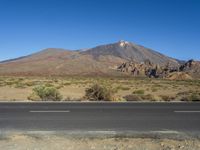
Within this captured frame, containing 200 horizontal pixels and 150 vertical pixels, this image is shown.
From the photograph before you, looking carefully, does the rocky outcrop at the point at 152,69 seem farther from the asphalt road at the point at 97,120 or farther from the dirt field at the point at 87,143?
the dirt field at the point at 87,143

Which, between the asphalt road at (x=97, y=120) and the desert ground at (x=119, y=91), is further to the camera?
the desert ground at (x=119, y=91)

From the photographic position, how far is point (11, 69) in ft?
646

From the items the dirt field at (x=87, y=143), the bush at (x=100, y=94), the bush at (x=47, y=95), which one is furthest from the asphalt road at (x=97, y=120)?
the bush at (x=47, y=95)

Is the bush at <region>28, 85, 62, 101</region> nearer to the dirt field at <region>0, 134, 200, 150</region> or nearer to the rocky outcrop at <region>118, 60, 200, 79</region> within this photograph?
the dirt field at <region>0, 134, 200, 150</region>

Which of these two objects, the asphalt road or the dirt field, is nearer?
the dirt field

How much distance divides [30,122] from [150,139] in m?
4.40

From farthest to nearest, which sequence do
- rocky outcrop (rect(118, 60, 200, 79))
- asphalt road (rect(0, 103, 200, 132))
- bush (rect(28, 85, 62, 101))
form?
rocky outcrop (rect(118, 60, 200, 79)) → bush (rect(28, 85, 62, 101)) → asphalt road (rect(0, 103, 200, 132))

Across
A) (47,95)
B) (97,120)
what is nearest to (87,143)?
(97,120)

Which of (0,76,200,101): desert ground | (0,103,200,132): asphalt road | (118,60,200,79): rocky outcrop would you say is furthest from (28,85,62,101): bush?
(118,60,200,79): rocky outcrop

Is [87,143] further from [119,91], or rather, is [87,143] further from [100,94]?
[119,91]

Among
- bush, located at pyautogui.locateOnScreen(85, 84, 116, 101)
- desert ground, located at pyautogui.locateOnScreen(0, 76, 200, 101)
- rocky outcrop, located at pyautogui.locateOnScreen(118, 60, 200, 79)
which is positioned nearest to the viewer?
bush, located at pyautogui.locateOnScreen(85, 84, 116, 101)

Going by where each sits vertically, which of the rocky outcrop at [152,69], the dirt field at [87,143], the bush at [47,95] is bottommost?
the dirt field at [87,143]

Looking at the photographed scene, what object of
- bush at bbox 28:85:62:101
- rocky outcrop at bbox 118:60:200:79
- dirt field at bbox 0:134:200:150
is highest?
rocky outcrop at bbox 118:60:200:79

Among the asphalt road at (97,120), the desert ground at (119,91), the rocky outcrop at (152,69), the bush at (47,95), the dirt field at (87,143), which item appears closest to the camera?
the dirt field at (87,143)
